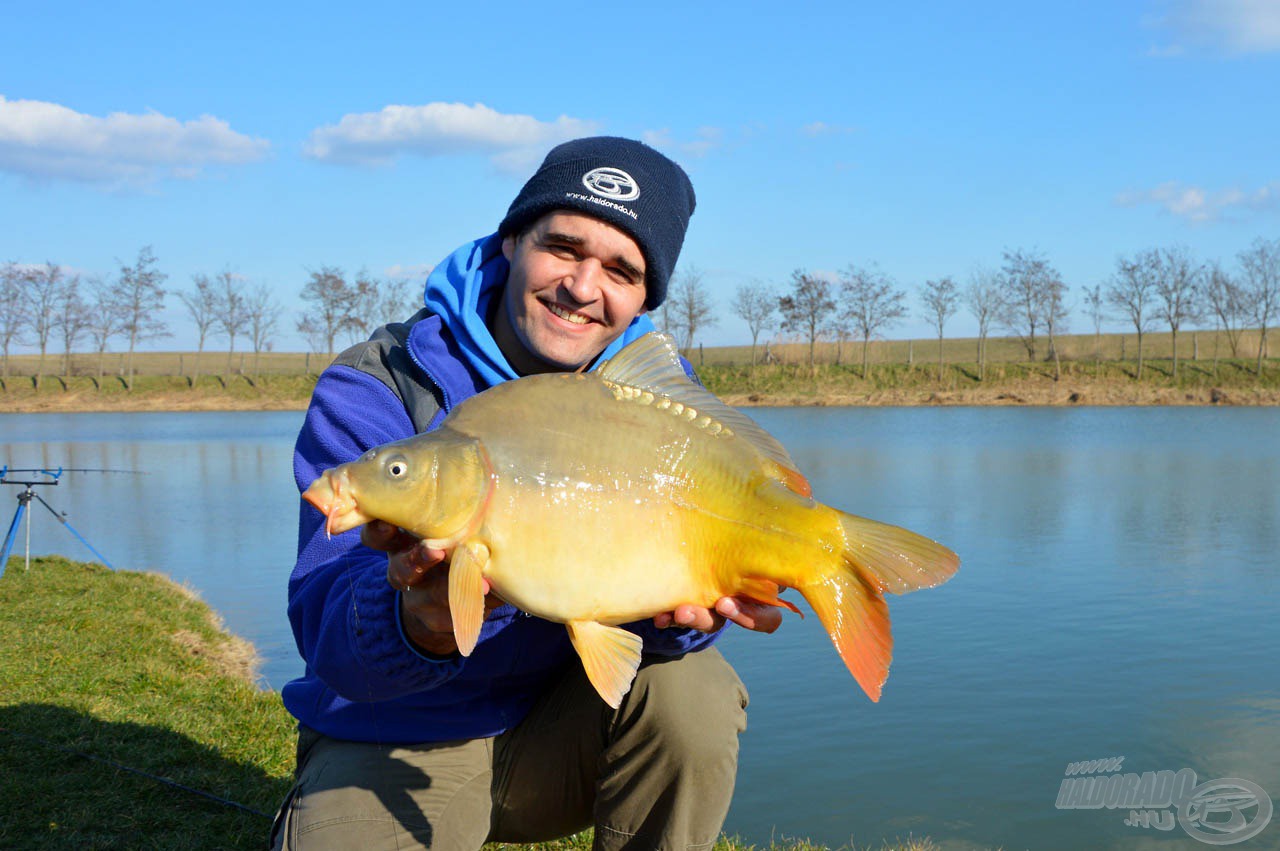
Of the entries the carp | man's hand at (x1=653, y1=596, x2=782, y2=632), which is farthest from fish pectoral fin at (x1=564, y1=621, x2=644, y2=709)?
man's hand at (x1=653, y1=596, x2=782, y2=632)

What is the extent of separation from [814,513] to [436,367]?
1.15 metres

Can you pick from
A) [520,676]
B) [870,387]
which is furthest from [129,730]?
[870,387]

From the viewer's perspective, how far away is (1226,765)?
18.0 feet

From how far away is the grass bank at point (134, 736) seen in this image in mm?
3646

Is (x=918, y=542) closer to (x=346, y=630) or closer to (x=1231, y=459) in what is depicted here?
(x=346, y=630)

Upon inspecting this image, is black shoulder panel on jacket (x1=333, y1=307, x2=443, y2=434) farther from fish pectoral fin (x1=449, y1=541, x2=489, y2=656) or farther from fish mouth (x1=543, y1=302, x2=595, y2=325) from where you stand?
fish pectoral fin (x1=449, y1=541, x2=489, y2=656)

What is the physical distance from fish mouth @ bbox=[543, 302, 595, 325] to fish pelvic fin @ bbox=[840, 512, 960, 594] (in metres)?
1.05

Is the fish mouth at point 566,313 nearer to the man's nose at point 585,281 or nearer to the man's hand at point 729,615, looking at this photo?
the man's nose at point 585,281

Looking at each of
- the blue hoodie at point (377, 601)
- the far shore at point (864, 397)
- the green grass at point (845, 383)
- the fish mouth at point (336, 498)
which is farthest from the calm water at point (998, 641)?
the green grass at point (845, 383)

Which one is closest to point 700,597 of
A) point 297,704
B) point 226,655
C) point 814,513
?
point 814,513

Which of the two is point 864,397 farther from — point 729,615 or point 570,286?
point 729,615

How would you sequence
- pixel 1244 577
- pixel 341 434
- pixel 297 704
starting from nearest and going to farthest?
pixel 341 434 < pixel 297 704 < pixel 1244 577

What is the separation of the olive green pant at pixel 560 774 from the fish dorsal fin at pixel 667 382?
0.84m

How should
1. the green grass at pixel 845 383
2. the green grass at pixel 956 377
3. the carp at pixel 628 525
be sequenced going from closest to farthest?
the carp at pixel 628 525 → the green grass at pixel 845 383 → the green grass at pixel 956 377
